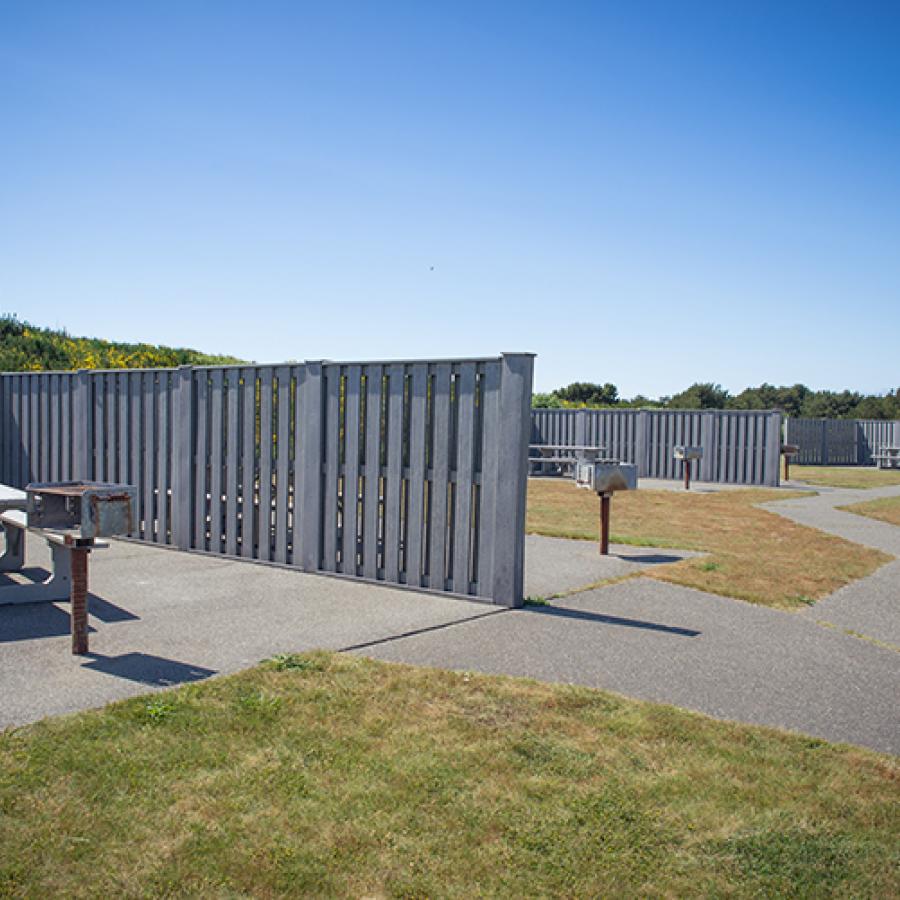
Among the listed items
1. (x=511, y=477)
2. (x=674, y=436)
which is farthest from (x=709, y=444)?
(x=511, y=477)

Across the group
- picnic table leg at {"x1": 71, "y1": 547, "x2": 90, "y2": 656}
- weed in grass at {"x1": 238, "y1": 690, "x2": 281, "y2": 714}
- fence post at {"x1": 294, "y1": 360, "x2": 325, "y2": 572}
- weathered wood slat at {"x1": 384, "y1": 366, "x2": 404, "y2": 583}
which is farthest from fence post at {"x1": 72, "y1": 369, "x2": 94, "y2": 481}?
weed in grass at {"x1": 238, "y1": 690, "x2": 281, "y2": 714}

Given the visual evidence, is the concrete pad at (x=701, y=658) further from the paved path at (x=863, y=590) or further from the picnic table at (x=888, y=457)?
the picnic table at (x=888, y=457)

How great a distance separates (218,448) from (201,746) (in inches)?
220

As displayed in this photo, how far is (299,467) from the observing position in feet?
27.2

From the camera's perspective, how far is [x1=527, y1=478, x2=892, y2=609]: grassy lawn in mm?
8242

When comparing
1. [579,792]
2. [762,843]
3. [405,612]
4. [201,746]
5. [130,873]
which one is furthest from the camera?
[405,612]

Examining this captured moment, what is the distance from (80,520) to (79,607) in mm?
556

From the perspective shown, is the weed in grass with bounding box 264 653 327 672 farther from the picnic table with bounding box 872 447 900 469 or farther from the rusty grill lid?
the picnic table with bounding box 872 447 900 469

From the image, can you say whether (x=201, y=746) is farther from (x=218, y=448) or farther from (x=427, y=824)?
(x=218, y=448)

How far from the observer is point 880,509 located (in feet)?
54.6

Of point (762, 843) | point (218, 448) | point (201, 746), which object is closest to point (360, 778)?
point (201, 746)

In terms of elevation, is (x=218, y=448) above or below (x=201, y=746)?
above

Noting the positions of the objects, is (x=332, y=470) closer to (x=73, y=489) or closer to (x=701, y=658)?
(x=73, y=489)

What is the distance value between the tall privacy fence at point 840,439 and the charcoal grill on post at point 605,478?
97.4ft
